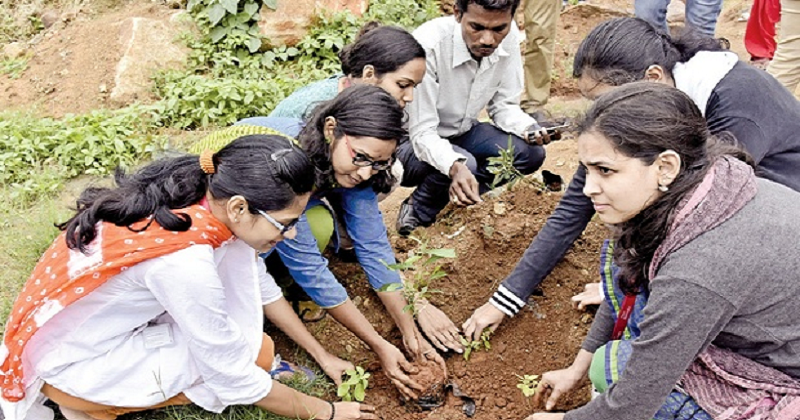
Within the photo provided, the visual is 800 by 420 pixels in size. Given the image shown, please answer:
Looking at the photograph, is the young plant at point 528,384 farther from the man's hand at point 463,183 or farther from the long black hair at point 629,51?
the long black hair at point 629,51

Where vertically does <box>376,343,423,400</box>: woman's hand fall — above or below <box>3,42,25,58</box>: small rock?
above

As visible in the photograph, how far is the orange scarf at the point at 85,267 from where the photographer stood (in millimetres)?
1871

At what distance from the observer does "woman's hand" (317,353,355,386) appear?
2.44m

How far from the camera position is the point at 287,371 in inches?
97.5

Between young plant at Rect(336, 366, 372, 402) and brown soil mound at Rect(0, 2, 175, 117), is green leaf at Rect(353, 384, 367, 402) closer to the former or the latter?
young plant at Rect(336, 366, 372, 402)

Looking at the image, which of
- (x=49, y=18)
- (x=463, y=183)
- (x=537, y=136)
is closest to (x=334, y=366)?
(x=463, y=183)

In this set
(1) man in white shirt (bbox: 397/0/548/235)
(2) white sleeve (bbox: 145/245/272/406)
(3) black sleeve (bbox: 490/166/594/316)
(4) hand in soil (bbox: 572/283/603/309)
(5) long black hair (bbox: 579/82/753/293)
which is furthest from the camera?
(1) man in white shirt (bbox: 397/0/548/235)

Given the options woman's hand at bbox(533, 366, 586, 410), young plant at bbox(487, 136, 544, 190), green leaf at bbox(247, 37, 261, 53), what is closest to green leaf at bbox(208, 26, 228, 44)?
green leaf at bbox(247, 37, 261, 53)

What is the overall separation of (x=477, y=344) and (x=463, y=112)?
1248mm

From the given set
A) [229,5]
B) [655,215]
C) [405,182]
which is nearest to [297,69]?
[229,5]

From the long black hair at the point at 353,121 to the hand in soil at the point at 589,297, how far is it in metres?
0.97

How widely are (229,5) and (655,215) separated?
4410mm

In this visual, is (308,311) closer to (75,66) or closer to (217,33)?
(217,33)

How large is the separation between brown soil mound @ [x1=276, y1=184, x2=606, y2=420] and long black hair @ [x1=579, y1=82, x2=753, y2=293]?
97 centimetres
